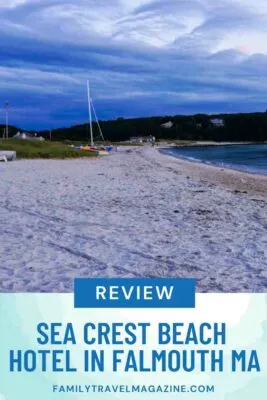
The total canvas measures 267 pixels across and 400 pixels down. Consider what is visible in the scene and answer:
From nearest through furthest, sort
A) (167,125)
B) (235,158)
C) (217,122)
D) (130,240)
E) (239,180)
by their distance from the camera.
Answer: (130,240)
(239,180)
(235,158)
(167,125)
(217,122)

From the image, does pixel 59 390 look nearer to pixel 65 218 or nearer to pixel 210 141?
pixel 65 218

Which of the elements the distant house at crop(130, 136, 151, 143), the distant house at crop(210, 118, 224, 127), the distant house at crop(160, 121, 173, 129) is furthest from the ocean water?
the distant house at crop(210, 118, 224, 127)

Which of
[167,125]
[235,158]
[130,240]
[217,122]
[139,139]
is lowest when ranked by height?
[130,240]

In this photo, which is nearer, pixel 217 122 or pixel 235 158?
pixel 235 158

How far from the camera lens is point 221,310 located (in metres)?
2.79

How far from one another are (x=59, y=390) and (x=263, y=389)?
1.00 m

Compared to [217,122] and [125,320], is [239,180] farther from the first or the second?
[217,122]

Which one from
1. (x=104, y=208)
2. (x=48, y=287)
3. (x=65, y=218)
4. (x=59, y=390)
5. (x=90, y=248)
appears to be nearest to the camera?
(x=59, y=390)

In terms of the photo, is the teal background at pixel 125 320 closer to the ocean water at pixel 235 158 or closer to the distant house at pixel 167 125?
the ocean water at pixel 235 158

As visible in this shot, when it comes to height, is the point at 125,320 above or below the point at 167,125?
below

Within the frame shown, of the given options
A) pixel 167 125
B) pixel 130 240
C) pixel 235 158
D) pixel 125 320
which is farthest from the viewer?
pixel 167 125

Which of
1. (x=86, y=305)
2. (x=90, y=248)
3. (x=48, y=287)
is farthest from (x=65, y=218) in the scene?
(x=86, y=305)

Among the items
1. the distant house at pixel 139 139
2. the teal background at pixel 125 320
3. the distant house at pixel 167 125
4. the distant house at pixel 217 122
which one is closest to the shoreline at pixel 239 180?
the teal background at pixel 125 320

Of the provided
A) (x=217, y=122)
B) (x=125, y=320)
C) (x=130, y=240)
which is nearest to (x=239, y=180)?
(x=130, y=240)
